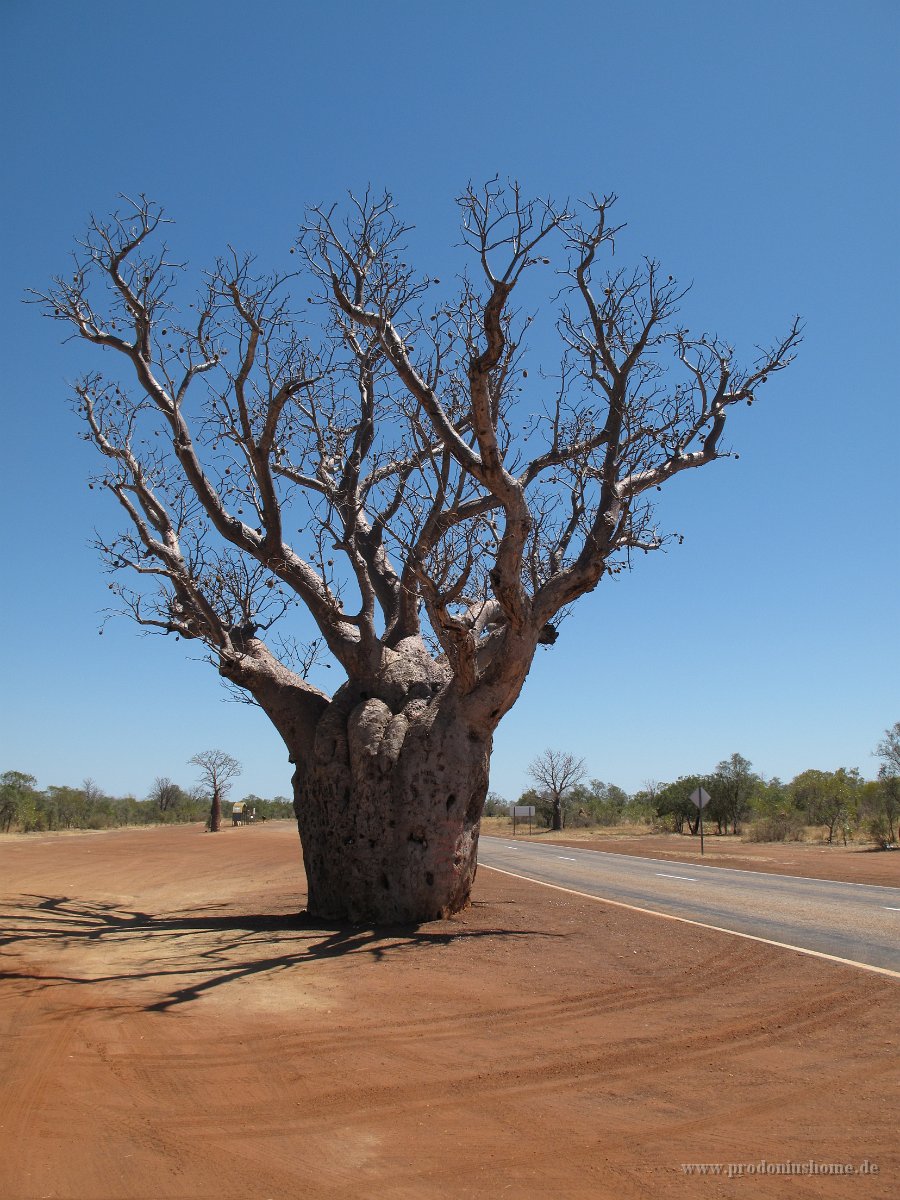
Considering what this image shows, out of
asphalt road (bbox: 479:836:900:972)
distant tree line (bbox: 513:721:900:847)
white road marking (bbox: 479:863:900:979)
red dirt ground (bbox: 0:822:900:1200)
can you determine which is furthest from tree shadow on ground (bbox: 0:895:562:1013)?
distant tree line (bbox: 513:721:900:847)

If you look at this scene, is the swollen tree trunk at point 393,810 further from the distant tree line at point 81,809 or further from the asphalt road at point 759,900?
the distant tree line at point 81,809

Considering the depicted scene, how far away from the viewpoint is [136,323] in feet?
39.4

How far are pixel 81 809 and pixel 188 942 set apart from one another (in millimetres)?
48705

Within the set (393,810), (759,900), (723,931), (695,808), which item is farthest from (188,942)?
(695,808)

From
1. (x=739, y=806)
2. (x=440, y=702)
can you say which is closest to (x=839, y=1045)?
(x=440, y=702)

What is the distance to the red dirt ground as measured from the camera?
368 centimetres

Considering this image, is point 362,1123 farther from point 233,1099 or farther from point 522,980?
point 522,980

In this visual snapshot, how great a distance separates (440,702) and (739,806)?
4613 centimetres

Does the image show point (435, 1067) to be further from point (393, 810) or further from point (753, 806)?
point (753, 806)

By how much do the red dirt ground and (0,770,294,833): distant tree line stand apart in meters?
38.7

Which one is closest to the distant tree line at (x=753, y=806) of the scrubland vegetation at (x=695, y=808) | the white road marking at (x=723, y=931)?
the scrubland vegetation at (x=695, y=808)

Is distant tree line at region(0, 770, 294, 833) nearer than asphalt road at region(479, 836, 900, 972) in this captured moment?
No

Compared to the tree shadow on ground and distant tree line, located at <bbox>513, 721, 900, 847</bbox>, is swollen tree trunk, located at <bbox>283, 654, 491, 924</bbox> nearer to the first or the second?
the tree shadow on ground

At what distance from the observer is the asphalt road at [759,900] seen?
9.93 m
